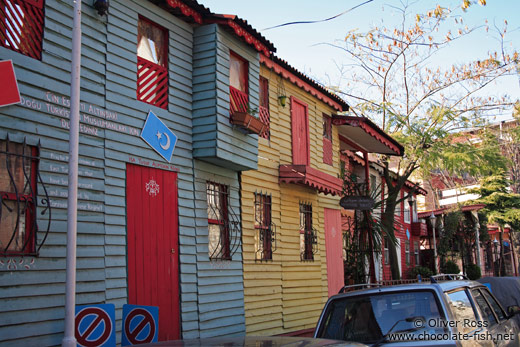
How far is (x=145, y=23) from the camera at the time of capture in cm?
945

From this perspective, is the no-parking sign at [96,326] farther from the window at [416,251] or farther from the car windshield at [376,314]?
the window at [416,251]

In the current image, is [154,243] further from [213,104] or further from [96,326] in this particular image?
[213,104]

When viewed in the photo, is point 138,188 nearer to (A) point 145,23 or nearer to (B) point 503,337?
(A) point 145,23

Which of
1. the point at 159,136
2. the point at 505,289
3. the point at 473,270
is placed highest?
the point at 159,136

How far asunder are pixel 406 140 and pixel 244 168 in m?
12.9

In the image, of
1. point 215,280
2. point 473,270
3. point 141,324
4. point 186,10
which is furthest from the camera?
point 473,270

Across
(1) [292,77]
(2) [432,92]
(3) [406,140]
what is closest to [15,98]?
(1) [292,77]

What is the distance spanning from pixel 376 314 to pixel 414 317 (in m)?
0.41

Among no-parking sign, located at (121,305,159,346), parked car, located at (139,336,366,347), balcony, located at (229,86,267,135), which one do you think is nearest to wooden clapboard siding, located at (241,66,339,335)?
balcony, located at (229,86,267,135)

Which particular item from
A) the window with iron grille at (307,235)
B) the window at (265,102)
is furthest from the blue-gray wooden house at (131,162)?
the window with iron grille at (307,235)

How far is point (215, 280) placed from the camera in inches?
398

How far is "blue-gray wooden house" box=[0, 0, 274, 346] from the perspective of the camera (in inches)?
265

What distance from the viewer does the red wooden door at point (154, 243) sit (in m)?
8.39

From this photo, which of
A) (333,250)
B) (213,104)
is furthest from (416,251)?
(213,104)
